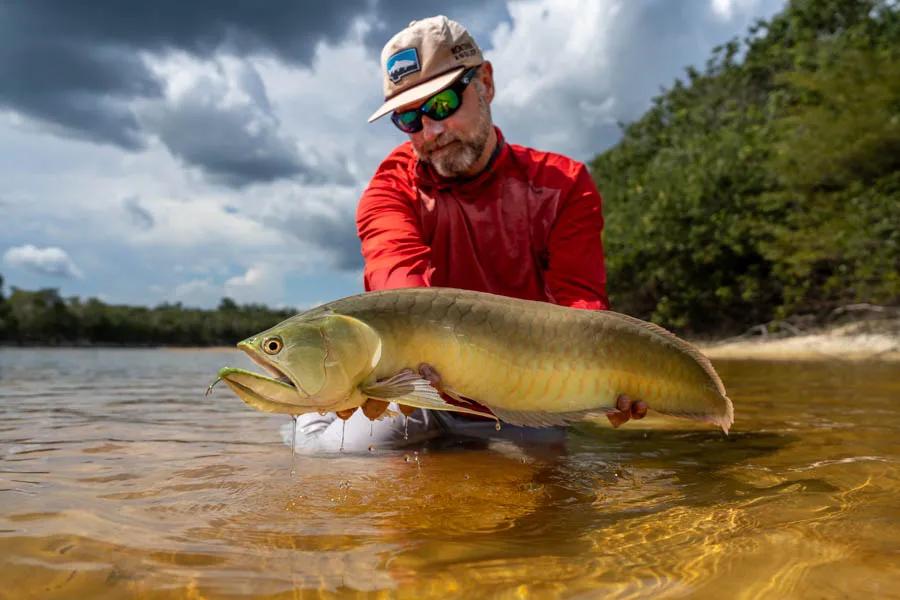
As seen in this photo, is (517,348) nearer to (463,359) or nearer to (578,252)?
(463,359)

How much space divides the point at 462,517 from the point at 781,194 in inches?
638

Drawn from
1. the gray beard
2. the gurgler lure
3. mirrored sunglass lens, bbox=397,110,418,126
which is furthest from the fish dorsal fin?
mirrored sunglass lens, bbox=397,110,418,126

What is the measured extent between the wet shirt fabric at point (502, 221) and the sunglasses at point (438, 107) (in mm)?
330

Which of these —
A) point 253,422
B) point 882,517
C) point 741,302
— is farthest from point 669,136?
point 882,517

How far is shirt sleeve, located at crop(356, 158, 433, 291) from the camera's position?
3082 mm

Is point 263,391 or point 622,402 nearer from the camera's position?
point 263,391

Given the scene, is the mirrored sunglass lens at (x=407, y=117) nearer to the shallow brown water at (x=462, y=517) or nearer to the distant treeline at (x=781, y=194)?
the shallow brown water at (x=462, y=517)

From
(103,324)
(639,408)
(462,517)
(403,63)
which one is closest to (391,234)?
(403,63)

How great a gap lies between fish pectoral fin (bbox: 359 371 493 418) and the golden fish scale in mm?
66

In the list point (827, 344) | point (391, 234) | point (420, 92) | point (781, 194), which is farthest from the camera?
point (781, 194)

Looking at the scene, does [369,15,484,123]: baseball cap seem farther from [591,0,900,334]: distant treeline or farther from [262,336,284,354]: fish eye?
[591,0,900,334]: distant treeline

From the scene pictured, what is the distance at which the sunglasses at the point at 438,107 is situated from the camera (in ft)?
11.6

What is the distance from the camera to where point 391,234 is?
3348mm

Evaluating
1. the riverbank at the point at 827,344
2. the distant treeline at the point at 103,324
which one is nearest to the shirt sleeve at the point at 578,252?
the riverbank at the point at 827,344
